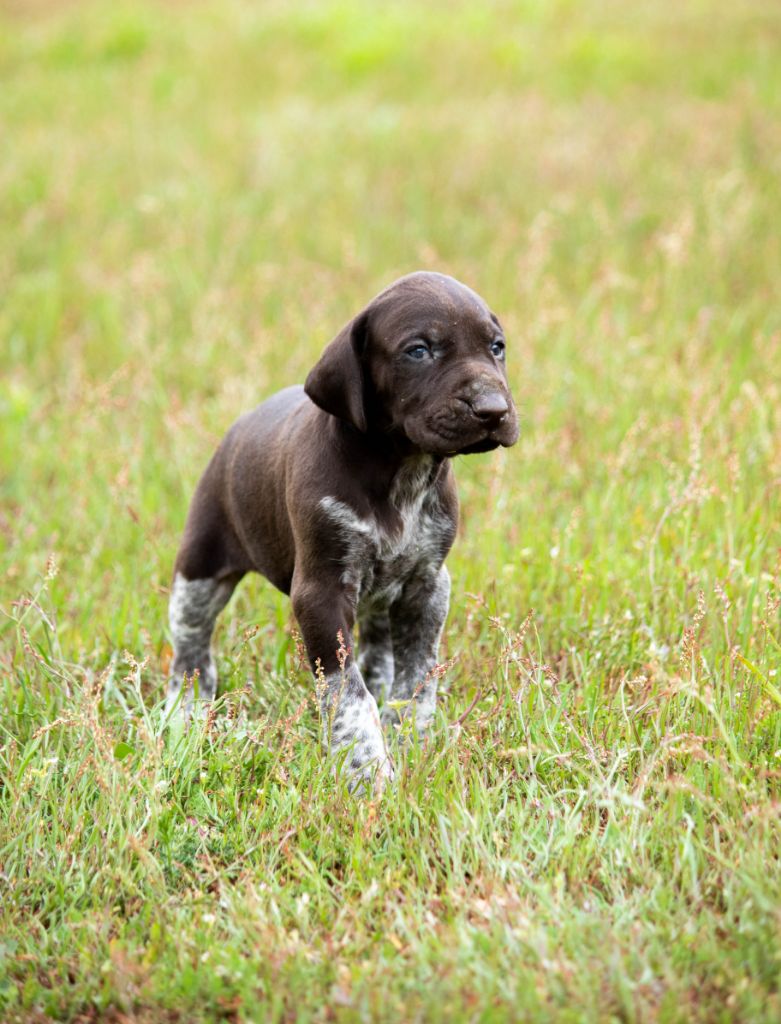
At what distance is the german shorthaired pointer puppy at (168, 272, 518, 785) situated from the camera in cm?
372

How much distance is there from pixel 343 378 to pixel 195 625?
1.43m

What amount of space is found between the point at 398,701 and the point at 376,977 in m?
1.24

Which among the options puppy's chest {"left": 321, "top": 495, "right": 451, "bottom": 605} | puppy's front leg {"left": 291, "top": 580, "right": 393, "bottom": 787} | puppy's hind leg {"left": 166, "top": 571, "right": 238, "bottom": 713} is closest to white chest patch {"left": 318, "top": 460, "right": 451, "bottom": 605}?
puppy's chest {"left": 321, "top": 495, "right": 451, "bottom": 605}

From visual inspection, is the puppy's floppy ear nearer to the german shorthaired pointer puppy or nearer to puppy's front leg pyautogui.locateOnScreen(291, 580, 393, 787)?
the german shorthaired pointer puppy

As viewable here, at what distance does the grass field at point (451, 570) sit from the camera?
10.1 feet

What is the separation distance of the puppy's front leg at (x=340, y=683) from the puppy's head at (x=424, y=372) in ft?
1.89

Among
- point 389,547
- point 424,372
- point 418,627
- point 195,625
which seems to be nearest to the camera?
point 424,372

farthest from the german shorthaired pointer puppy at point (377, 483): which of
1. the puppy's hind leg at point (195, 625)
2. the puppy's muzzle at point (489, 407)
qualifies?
the puppy's hind leg at point (195, 625)

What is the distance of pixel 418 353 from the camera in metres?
3.76

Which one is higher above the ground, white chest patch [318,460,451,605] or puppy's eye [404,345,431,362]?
puppy's eye [404,345,431,362]

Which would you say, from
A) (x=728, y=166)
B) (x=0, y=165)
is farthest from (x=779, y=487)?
(x=0, y=165)

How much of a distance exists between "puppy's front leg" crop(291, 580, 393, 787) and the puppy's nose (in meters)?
0.80

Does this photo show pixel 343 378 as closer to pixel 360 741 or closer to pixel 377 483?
pixel 377 483

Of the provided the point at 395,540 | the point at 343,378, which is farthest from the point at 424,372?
the point at 395,540
